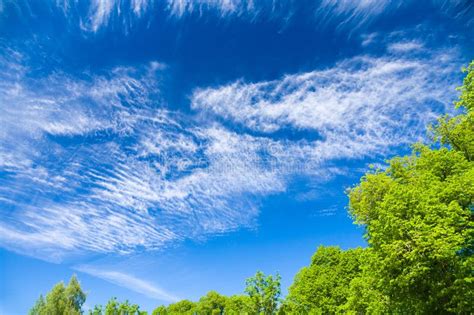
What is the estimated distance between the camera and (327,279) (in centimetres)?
4747

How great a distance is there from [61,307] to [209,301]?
1563 inches

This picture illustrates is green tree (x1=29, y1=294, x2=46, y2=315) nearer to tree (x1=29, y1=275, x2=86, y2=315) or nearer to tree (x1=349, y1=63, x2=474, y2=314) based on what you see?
tree (x1=29, y1=275, x2=86, y2=315)

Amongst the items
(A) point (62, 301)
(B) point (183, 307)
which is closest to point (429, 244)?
(A) point (62, 301)

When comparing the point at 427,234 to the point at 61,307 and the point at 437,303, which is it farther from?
the point at 61,307

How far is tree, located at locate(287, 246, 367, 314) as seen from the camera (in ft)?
146

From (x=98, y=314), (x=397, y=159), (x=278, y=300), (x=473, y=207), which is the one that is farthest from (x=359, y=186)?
(x=98, y=314)

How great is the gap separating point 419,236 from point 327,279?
93.9 ft

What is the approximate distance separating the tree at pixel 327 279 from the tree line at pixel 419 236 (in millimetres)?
1662

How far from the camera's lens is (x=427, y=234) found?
21.5m

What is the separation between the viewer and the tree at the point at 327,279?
44506 millimetres

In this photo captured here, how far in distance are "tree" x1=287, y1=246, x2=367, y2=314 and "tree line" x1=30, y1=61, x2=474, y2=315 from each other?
1662 millimetres

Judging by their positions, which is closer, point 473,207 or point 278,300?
point 473,207

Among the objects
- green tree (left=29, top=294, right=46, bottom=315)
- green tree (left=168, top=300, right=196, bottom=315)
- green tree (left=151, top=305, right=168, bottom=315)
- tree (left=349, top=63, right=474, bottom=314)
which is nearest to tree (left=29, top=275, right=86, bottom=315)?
green tree (left=29, top=294, right=46, bottom=315)

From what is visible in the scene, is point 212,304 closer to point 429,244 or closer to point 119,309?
point 119,309
